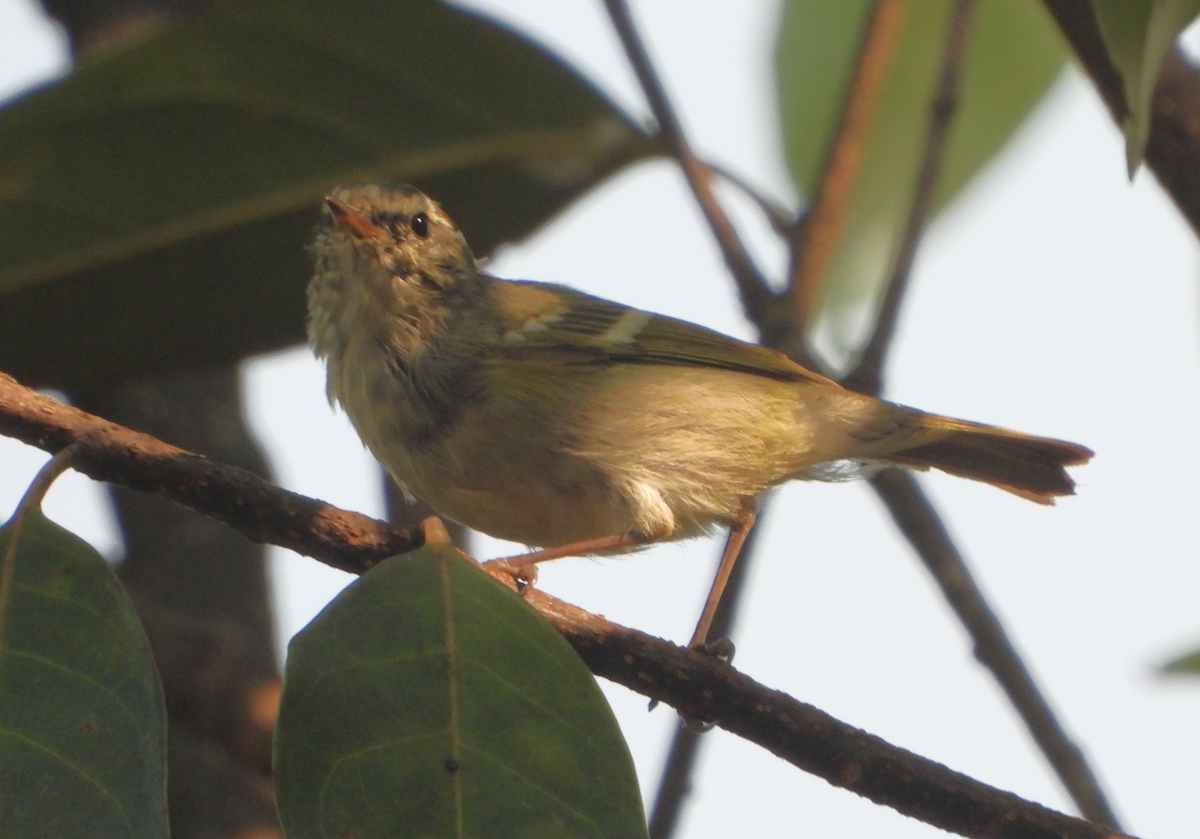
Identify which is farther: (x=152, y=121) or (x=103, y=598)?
(x=152, y=121)

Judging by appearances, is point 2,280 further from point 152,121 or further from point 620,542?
point 620,542

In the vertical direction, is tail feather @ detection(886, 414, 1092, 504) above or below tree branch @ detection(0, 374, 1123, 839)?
above

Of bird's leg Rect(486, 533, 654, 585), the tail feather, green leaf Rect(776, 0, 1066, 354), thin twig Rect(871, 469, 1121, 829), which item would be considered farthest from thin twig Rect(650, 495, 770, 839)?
green leaf Rect(776, 0, 1066, 354)

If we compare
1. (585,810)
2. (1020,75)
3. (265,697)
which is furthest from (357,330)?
(1020,75)

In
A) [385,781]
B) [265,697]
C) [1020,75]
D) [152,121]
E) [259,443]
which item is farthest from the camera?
[1020,75]

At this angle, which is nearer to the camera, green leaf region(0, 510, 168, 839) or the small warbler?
green leaf region(0, 510, 168, 839)

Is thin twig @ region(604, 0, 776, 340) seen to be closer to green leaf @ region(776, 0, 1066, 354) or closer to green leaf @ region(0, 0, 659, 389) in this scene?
green leaf @ region(0, 0, 659, 389)

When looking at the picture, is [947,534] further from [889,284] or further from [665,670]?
[665,670]
